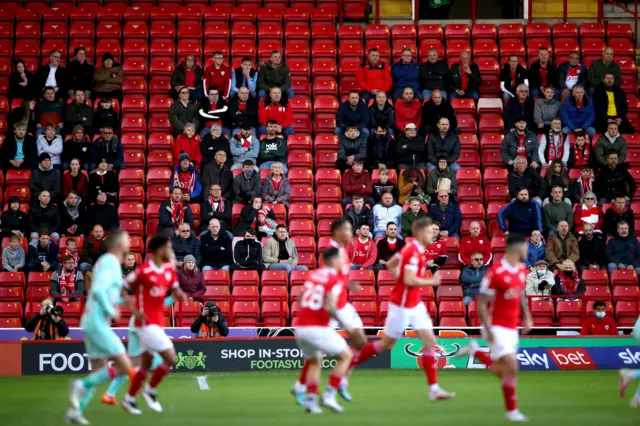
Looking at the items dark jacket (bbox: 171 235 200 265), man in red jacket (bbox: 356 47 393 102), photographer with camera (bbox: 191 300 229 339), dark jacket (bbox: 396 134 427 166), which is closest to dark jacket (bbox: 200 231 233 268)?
dark jacket (bbox: 171 235 200 265)

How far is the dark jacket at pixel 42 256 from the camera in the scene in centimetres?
2080

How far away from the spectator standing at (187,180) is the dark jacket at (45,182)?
237 centimetres

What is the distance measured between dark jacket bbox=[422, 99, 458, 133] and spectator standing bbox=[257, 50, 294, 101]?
318 cm

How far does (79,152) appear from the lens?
2242 cm

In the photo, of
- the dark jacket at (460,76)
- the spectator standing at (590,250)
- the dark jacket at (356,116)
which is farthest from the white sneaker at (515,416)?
the dark jacket at (460,76)

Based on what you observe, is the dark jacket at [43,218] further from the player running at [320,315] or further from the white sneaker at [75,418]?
the player running at [320,315]

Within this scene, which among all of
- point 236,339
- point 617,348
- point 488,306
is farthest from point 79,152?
point 488,306

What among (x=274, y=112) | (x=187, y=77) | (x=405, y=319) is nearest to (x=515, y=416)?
(x=405, y=319)

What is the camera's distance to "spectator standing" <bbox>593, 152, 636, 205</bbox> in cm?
2231

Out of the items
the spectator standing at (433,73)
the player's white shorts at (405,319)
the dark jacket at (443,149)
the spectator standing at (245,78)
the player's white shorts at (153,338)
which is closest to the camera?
the player's white shorts at (153,338)

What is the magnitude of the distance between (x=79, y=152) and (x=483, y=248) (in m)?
8.78

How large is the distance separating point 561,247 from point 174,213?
7832 mm

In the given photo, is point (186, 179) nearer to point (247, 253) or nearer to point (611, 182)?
point (247, 253)

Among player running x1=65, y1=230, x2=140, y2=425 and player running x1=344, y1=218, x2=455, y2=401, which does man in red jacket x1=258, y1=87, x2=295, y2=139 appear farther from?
player running x1=65, y1=230, x2=140, y2=425
